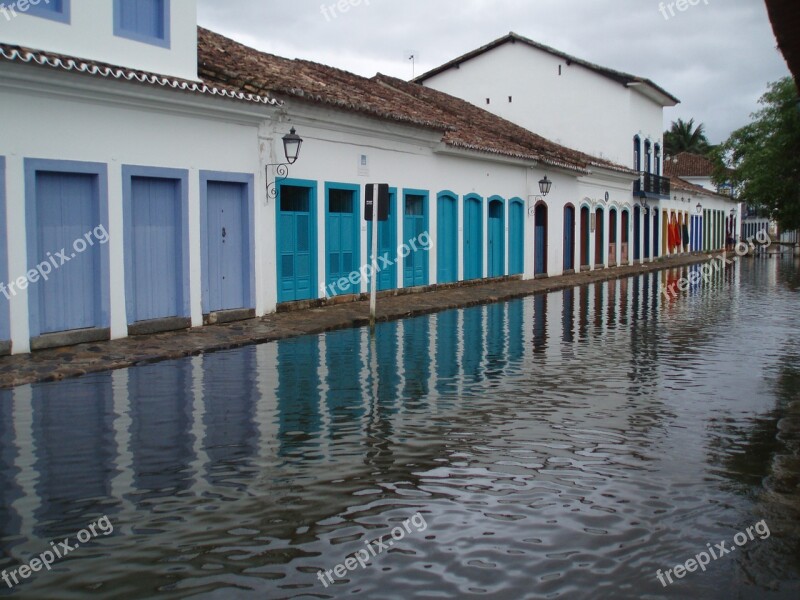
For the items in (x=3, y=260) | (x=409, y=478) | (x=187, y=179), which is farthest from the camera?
(x=187, y=179)

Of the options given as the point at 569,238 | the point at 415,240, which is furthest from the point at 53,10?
the point at 569,238

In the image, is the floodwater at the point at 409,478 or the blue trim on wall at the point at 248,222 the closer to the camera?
the floodwater at the point at 409,478

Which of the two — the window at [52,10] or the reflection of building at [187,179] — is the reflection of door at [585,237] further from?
the window at [52,10]

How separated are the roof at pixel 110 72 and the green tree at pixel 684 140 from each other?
73561 millimetres

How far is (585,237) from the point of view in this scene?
1309 inches

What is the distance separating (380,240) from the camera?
1947 centimetres

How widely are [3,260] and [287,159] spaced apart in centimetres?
593

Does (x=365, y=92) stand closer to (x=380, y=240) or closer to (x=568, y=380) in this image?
(x=380, y=240)

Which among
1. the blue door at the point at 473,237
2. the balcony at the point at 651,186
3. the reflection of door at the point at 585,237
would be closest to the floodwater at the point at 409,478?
the blue door at the point at 473,237

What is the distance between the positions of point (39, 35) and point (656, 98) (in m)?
33.8

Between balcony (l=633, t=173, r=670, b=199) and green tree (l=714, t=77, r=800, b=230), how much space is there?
404cm

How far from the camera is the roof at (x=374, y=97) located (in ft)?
50.4

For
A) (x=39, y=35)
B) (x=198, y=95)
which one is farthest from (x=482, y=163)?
(x=39, y=35)

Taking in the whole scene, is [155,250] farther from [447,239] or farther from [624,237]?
[624,237]
